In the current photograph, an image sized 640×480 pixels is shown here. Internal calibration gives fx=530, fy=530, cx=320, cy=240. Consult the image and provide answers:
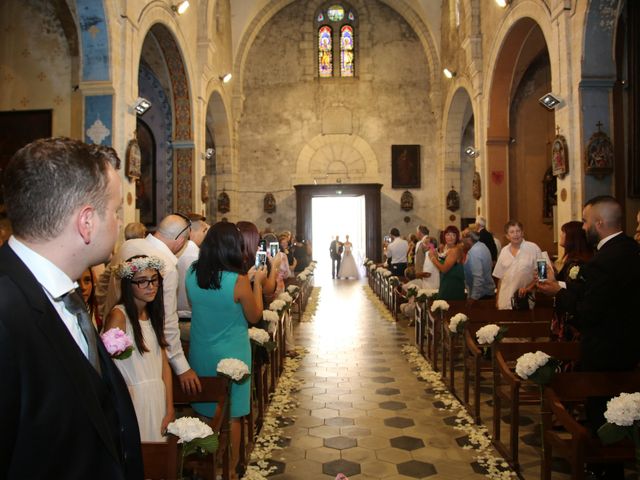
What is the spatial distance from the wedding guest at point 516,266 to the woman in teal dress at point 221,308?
11.7ft

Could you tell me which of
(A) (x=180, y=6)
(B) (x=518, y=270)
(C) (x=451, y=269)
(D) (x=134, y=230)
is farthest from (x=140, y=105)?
(B) (x=518, y=270)

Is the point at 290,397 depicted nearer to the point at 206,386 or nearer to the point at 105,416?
the point at 206,386

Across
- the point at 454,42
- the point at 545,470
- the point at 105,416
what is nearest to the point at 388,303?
the point at 545,470

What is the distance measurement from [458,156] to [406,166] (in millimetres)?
2124

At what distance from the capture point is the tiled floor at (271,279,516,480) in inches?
164

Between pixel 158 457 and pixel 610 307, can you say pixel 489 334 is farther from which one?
pixel 158 457

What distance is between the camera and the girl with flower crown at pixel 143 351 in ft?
9.86

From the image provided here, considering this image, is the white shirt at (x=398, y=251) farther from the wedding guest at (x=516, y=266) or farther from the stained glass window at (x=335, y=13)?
the stained glass window at (x=335, y=13)

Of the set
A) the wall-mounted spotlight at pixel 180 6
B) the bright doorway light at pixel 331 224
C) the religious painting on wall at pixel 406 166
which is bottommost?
the bright doorway light at pixel 331 224

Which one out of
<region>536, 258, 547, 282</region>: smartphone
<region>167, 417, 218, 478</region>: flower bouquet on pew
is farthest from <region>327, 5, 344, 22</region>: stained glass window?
<region>167, 417, 218, 478</region>: flower bouquet on pew

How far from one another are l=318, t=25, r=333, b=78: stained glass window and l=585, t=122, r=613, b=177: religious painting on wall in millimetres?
15147

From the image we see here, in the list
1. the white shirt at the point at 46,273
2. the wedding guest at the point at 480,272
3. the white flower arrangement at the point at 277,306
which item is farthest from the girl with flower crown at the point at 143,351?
the wedding guest at the point at 480,272

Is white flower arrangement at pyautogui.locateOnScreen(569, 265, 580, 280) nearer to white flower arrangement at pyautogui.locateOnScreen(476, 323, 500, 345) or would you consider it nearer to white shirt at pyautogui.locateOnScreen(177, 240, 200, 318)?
white flower arrangement at pyautogui.locateOnScreen(476, 323, 500, 345)

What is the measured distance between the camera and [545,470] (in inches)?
137
